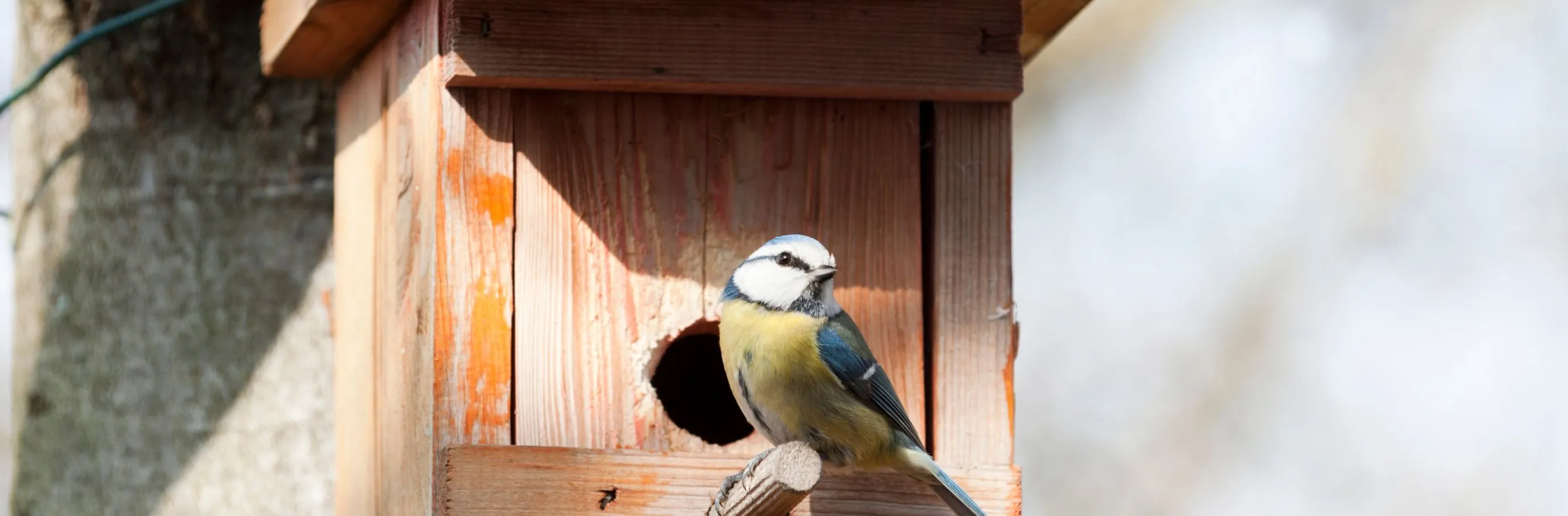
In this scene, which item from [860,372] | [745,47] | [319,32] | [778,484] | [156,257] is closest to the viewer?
[778,484]

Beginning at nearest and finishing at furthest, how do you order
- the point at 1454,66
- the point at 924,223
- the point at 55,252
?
the point at 924,223 → the point at 55,252 → the point at 1454,66

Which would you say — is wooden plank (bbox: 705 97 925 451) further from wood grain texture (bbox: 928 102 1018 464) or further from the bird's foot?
the bird's foot

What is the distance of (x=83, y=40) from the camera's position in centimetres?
295

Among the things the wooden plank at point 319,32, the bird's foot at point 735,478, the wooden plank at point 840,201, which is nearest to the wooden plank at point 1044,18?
the wooden plank at point 840,201

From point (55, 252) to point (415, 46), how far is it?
928 millimetres

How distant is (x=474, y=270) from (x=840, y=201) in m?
0.60

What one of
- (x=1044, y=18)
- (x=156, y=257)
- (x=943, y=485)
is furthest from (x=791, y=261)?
(x=156, y=257)

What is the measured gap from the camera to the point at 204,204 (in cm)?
303

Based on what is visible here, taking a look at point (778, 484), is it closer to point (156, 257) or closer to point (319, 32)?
point (319, 32)

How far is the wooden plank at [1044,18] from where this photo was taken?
2791 millimetres

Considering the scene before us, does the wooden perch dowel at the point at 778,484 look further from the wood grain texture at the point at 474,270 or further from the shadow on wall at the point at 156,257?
the shadow on wall at the point at 156,257

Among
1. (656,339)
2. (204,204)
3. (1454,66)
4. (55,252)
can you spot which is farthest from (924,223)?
(1454,66)

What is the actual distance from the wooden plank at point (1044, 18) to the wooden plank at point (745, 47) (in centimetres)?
9

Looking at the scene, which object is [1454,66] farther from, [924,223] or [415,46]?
[415,46]
